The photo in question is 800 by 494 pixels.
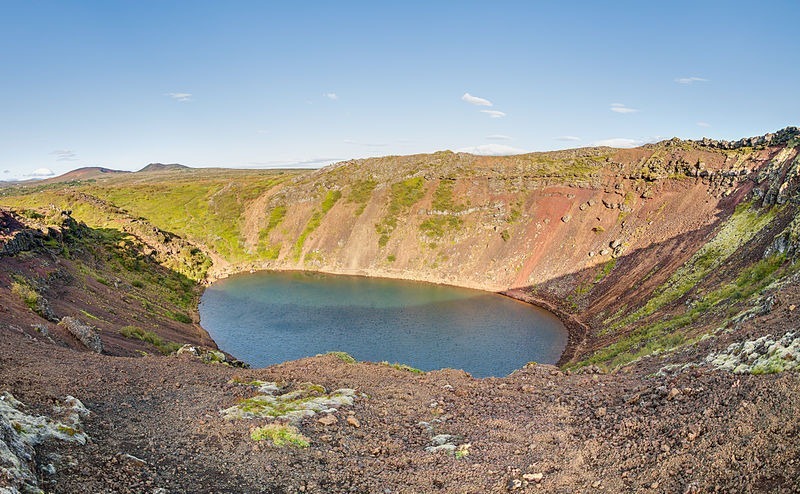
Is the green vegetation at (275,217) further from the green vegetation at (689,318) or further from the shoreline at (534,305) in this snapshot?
the green vegetation at (689,318)

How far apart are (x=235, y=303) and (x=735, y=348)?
181 feet

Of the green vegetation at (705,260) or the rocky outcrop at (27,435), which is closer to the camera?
the rocky outcrop at (27,435)

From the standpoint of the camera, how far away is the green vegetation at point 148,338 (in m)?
30.9

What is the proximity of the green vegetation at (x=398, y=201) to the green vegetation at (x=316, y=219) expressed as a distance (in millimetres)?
12050

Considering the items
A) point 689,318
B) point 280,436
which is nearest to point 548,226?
point 689,318

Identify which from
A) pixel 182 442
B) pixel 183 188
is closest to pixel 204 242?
pixel 183 188

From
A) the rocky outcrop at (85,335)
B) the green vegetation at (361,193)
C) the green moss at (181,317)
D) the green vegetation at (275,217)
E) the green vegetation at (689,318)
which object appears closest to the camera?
the rocky outcrop at (85,335)

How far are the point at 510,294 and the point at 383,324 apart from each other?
2085 centimetres

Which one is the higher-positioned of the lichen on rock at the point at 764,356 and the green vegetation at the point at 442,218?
the green vegetation at the point at 442,218

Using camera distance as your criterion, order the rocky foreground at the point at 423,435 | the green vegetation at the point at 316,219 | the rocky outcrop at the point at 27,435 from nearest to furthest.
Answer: the rocky outcrop at the point at 27,435, the rocky foreground at the point at 423,435, the green vegetation at the point at 316,219

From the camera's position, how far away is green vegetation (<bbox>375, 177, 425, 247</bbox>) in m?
83.7

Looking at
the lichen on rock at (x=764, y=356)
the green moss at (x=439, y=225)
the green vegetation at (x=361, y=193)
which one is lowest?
the lichen on rock at (x=764, y=356)

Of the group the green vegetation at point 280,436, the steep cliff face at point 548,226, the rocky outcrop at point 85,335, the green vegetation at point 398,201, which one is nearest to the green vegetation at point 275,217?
the steep cliff face at point 548,226

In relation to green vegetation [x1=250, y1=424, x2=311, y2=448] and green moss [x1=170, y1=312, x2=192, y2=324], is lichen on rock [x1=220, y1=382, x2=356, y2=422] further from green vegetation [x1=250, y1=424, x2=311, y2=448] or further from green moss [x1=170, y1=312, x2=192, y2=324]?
green moss [x1=170, y1=312, x2=192, y2=324]
